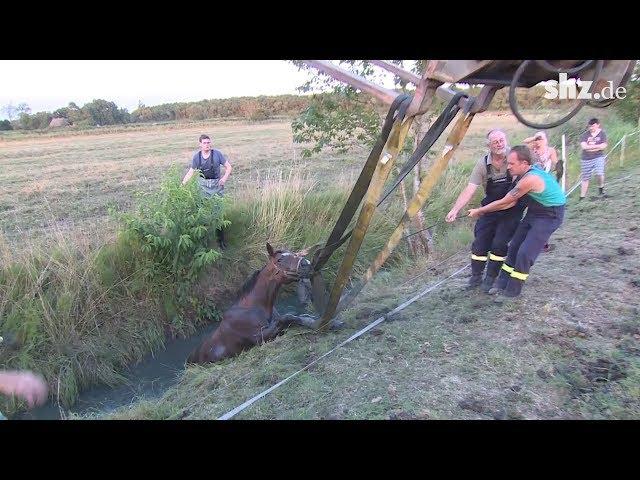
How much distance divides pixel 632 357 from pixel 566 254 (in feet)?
8.63

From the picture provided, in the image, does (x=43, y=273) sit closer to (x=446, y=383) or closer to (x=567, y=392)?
(x=446, y=383)

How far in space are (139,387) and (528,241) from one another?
5.27 m

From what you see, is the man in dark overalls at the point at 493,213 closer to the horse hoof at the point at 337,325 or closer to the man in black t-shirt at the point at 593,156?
the horse hoof at the point at 337,325

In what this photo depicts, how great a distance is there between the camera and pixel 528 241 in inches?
192

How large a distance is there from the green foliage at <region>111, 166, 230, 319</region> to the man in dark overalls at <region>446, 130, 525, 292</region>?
365 cm

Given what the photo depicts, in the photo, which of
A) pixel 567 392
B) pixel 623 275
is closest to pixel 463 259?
pixel 623 275

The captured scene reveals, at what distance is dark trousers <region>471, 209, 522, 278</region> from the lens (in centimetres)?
529

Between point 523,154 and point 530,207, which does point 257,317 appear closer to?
point 530,207

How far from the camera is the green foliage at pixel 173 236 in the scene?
22.5 ft

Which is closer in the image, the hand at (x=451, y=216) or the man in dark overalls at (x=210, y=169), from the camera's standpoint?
the hand at (x=451, y=216)

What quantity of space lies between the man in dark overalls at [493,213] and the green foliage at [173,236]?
365cm

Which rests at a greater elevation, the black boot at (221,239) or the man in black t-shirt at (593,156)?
the man in black t-shirt at (593,156)


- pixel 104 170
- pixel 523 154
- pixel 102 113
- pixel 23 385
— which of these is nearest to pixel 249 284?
pixel 523 154

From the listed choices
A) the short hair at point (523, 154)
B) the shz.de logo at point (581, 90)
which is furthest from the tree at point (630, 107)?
the shz.de logo at point (581, 90)
